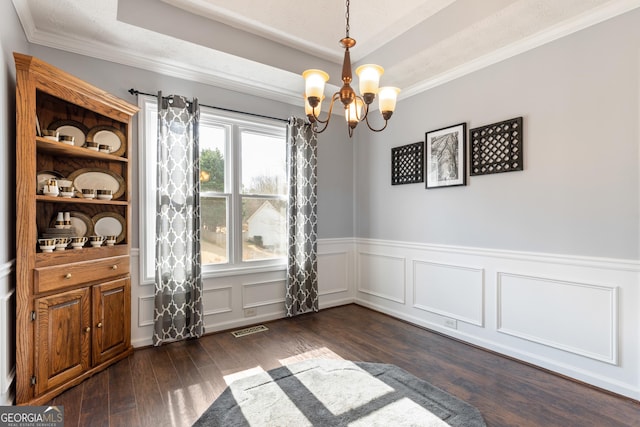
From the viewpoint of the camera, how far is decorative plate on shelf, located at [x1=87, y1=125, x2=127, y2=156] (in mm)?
2816

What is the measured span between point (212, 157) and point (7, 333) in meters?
2.21

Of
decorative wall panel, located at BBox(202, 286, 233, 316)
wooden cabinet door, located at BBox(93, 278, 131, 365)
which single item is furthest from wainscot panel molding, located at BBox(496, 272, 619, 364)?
wooden cabinet door, located at BBox(93, 278, 131, 365)

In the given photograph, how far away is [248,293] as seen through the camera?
149 inches

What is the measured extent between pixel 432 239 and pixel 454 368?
54.2 inches

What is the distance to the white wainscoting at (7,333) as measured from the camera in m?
1.91

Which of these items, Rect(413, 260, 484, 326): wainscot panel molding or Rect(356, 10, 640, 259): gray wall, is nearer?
Rect(356, 10, 640, 259): gray wall

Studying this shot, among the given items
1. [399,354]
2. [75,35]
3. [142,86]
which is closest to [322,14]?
[142,86]

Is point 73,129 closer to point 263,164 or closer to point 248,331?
point 263,164

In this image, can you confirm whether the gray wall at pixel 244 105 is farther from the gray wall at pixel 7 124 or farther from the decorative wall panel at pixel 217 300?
the decorative wall panel at pixel 217 300

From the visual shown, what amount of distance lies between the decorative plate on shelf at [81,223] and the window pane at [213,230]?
3.26 feet

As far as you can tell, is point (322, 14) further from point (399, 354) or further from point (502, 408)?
point (502, 408)

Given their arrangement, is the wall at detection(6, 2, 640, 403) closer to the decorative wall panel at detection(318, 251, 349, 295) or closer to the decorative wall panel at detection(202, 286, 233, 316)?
the decorative wall panel at detection(202, 286, 233, 316)

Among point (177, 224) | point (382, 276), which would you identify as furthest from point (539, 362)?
point (177, 224)

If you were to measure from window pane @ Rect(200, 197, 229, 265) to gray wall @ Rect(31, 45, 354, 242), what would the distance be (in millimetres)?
660
